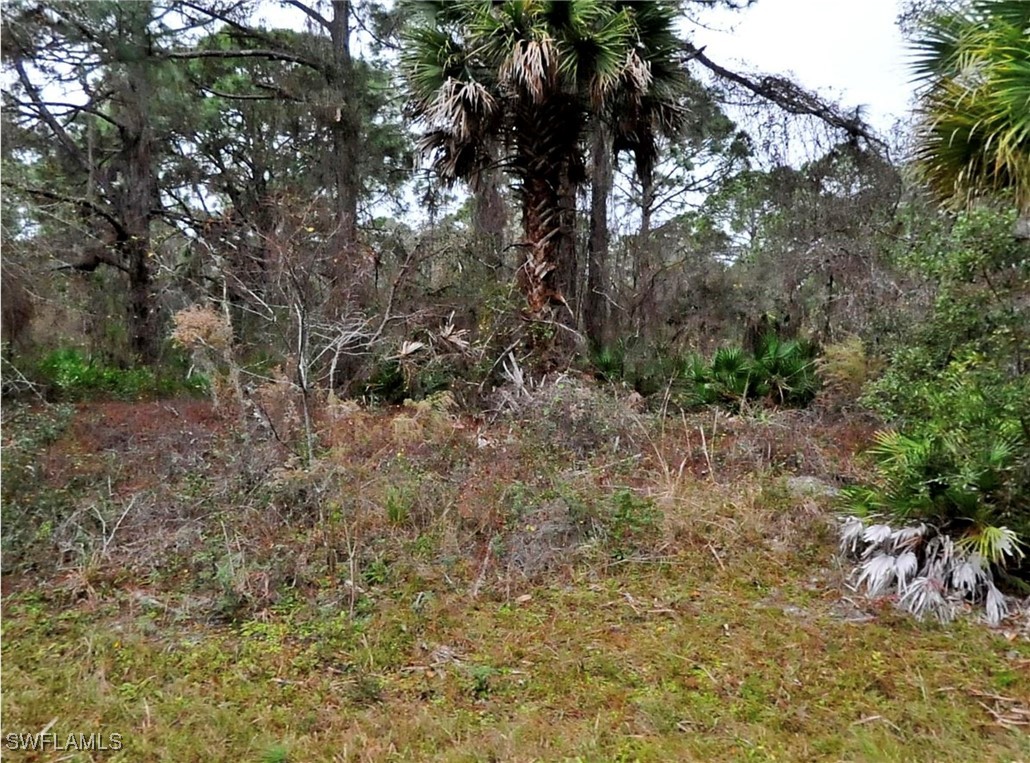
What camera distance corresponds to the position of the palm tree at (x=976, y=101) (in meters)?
3.77

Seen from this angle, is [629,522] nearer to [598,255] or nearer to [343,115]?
[598,255]

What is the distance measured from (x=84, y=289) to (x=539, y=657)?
12.7m

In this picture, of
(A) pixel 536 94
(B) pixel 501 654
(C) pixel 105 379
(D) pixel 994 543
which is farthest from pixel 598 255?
(B) pixel 501 654

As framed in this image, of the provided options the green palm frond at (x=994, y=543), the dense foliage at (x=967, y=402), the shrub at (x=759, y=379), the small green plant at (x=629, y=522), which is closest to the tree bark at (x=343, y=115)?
the shrub at (x=759, y=379)

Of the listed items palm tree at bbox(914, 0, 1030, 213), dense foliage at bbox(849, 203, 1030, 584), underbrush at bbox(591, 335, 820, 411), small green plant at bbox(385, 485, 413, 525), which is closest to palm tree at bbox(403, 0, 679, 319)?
underbrush at bbox(591, 335, 820, 411)

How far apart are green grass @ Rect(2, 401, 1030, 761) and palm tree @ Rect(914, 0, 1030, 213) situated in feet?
8.65

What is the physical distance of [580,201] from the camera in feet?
38.9

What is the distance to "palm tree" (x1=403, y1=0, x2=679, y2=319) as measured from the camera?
23.2 feet

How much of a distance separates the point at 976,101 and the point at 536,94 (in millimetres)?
4174

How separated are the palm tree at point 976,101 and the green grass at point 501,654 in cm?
264

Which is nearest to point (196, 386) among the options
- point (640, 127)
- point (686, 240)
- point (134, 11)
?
A: point (134, 11)

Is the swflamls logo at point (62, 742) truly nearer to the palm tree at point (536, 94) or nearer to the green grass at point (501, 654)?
the green grass at point (501, 654)

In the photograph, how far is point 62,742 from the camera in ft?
8.35

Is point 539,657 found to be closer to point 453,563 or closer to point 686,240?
point 453,563
